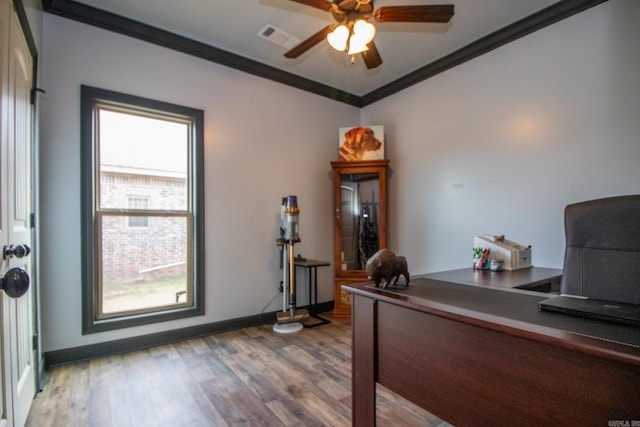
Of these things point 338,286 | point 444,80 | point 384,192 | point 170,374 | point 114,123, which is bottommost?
point 170,374

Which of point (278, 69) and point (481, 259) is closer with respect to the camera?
point (481, 259)

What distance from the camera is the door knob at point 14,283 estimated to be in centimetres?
129

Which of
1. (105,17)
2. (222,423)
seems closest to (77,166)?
(105,17)

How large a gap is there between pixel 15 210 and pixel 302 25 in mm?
2543

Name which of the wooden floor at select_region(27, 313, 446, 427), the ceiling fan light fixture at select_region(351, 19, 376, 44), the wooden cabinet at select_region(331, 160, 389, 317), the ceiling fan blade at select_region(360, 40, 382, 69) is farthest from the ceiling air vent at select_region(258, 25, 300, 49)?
the wooden floor at select_region(27, 313, 446, 427)

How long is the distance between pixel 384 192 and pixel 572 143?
71.3 inches

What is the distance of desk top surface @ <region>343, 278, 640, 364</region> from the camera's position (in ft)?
2.56

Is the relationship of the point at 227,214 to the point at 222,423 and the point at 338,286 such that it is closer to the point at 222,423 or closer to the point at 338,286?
the point at 338,286

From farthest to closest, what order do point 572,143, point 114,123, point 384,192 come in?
point 384,192 → point 114,123 → point 572,143

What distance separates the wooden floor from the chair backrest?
3.59 ft

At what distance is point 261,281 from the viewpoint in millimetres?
3490

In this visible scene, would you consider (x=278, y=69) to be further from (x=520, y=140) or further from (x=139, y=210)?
(x=520, y=140)

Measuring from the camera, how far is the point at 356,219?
4.00 meters

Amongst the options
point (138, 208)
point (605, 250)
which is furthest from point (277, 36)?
point (605, 250)
